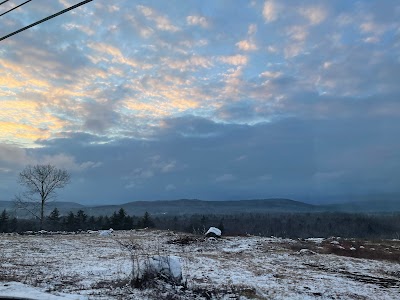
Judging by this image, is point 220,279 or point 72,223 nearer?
point 220,279

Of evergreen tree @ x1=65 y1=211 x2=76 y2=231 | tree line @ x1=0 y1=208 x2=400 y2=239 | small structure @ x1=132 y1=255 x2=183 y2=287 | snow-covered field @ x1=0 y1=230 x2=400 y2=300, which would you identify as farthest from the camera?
evergreen tree @ x1=65 y1=211 x2=76 y2=231

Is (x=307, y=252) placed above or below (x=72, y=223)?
below

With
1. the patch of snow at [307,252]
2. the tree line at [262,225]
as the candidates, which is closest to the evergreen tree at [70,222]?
the tree line at [262,225]

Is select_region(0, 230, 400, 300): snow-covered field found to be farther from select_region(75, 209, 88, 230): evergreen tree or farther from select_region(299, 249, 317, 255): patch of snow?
select_region(75, 209, 88, 230): evergreen tree

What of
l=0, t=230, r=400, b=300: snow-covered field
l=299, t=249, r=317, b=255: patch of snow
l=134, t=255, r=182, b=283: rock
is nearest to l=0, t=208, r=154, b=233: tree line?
l=0, t=230, r=400, b=300: snow-covered field

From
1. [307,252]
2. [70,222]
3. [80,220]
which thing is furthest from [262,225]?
[307,252]

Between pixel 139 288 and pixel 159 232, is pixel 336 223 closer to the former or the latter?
pixel 159 232

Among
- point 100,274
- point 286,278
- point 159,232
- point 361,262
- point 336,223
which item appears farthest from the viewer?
point 336,223

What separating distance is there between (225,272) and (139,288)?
5360mm

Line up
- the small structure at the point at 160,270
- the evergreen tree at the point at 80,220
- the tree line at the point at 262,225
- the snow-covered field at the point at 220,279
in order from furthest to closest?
the evergreen tree at the point at 80,220, the tree line at the point at 262,225, the small structure at the point at 160,270, the snow-covered field at the point at 220,279

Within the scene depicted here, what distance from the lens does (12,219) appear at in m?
72.9

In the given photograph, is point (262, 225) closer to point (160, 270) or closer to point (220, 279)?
point (220, 279)

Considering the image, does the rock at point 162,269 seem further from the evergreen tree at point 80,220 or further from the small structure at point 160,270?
the evergreen tree at point 80,220

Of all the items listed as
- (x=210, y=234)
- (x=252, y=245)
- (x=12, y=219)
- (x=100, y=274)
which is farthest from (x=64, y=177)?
(x=100, y=274)
